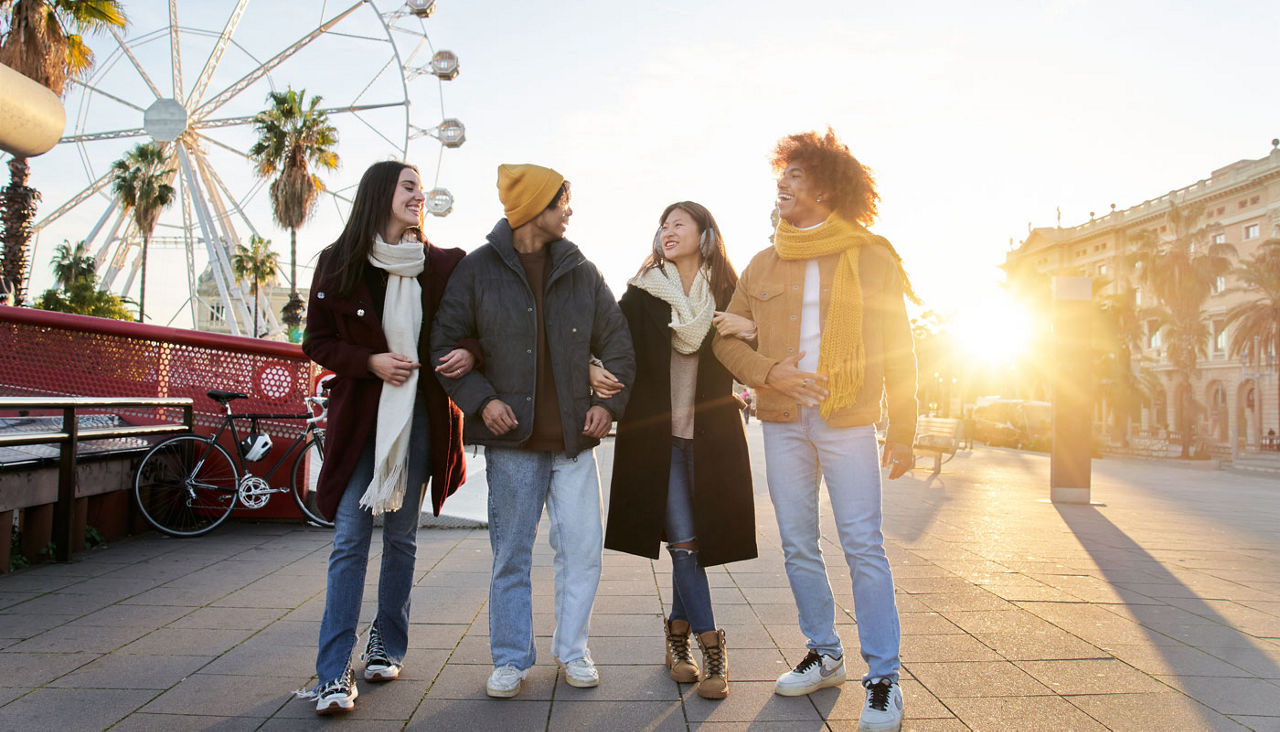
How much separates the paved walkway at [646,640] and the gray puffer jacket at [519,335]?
968 mm

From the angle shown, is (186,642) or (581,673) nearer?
(581,673)

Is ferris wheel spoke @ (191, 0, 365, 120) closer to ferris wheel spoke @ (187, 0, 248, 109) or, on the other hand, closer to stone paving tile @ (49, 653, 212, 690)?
ferris wheel spoke @ (187, 0, 248, 109)

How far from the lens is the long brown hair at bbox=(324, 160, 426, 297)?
3078 millimetres

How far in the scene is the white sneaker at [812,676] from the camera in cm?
304

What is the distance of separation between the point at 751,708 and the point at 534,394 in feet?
4.40

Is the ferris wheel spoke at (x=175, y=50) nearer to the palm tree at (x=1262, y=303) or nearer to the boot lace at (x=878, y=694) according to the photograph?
the boot lace at (x=878, y=694)

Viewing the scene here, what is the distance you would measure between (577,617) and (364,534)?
32.9 inches

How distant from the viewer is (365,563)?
3.05 meters

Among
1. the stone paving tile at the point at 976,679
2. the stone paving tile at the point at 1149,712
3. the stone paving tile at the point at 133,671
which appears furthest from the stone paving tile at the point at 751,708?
the stone paving tile at the point at 133,671

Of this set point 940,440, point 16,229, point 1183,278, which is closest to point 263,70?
point 16,229

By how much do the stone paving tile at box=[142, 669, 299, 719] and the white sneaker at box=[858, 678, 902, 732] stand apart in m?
1.85

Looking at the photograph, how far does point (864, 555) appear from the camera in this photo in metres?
2.98

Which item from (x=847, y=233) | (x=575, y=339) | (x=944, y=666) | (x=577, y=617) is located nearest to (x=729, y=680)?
(x=577, y=617)

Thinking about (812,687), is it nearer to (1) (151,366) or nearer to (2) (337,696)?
(2) (337,696)
